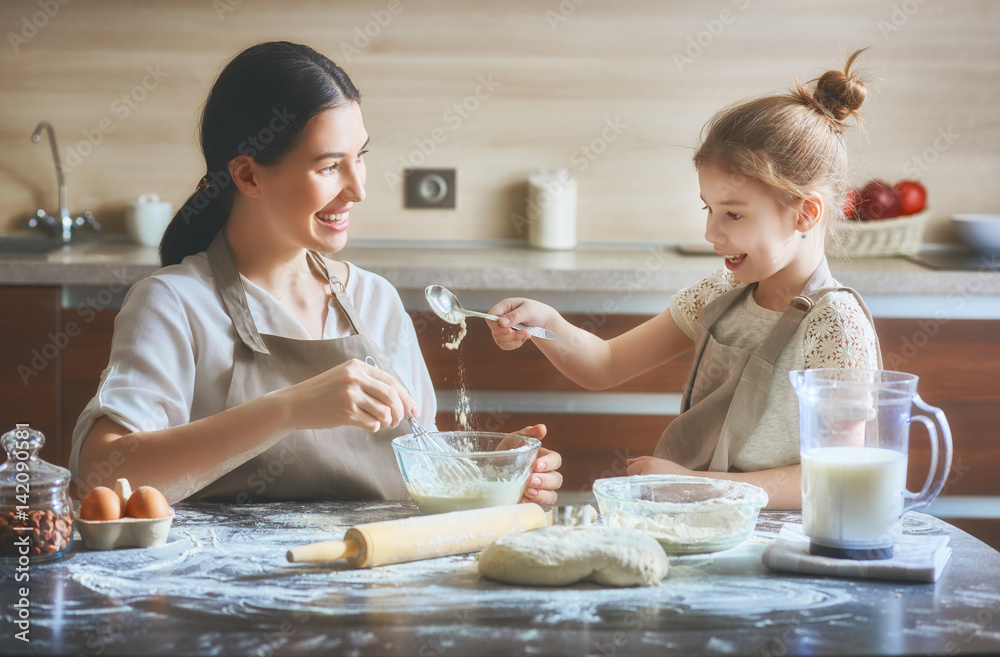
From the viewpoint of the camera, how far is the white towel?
0.99 meters

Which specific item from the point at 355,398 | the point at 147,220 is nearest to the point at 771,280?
the point at 355,398

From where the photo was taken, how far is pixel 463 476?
1191 mm

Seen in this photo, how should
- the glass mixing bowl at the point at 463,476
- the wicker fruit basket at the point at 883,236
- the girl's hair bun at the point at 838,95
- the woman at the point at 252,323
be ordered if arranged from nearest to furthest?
the glass mixing bowl at the point at 463,476
the woman at the point at 252,323
the girl's hair bun at the point at 838,95
the wicker fruit basket at the point at 883,236

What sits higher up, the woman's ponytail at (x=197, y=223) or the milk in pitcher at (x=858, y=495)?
the woman's ponytail at (x=197, y=223)

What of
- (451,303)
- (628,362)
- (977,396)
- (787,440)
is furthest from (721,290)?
(977,396)

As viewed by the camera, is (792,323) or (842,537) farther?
(792,323)

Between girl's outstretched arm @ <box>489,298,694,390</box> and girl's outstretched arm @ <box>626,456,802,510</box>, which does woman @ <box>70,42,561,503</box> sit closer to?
girl's outstretched arm @ <box>626,456,802,510</box>

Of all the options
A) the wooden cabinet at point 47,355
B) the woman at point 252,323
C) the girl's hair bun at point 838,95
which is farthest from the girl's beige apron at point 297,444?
the wooden cabinet at point 47,355

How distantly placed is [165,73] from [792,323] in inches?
85.2

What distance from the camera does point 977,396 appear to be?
8.13ft

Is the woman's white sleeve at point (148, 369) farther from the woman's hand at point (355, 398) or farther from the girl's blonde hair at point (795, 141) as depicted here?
the girl's blonde hair at point (795, 141)

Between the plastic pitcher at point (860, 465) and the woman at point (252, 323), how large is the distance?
43cm

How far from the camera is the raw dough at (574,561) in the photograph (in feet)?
3.17

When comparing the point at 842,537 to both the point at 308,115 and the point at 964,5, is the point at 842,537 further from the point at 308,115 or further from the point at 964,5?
the point at 964,5
